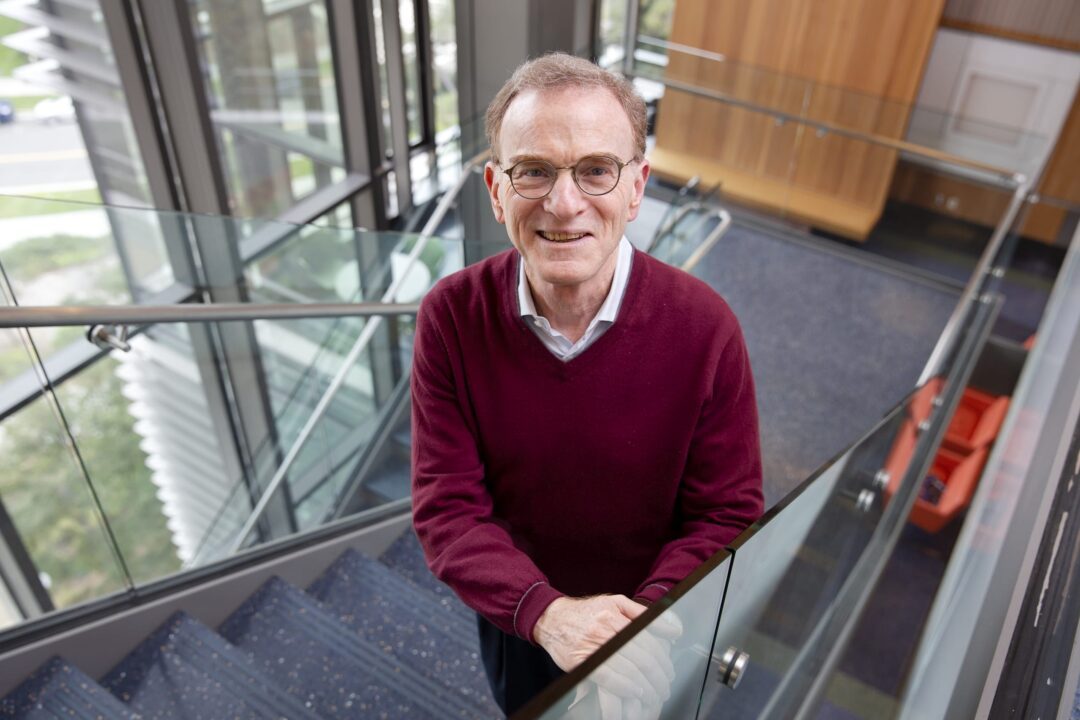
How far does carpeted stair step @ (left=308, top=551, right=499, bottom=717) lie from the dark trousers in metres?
0.77

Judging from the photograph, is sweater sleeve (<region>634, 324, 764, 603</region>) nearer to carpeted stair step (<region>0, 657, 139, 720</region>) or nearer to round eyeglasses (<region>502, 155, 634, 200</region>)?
round eyeglasses (<region>502, 155, 634, 200</region>)

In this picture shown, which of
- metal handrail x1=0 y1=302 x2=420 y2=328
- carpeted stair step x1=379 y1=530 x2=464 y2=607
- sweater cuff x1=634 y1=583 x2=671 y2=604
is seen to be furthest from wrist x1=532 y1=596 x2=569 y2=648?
carpeted stair step x1=379 y1=530 x2=464 y2=607

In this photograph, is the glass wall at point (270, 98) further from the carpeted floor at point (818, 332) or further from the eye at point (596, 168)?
the eye at point (596, 168)

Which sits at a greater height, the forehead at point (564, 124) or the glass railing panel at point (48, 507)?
the forehead at point (564, 124)

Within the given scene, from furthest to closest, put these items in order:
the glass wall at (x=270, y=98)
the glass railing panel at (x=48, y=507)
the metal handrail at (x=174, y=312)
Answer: the glass wall at (x=270, y=98) → the glass railing panel at (x=48, y=507) → the metal handrail at (x=174, y=312)

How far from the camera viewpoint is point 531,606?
1.39 metres

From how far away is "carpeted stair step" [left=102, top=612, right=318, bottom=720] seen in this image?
2.48 m

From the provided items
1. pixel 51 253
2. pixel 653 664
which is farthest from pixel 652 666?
pixel 51 253

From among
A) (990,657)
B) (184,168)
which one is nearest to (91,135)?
(184,168)

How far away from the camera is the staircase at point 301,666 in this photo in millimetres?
2467

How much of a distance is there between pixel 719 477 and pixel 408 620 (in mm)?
1808

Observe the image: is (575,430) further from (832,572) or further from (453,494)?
(832,572)

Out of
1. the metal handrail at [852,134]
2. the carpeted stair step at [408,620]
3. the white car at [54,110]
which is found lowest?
the carpeted stair step at [408,620]

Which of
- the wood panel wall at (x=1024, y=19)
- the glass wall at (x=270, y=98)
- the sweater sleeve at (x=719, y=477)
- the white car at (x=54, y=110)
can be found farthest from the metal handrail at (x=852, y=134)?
the sweater sleeve at (x=719, y=477)
